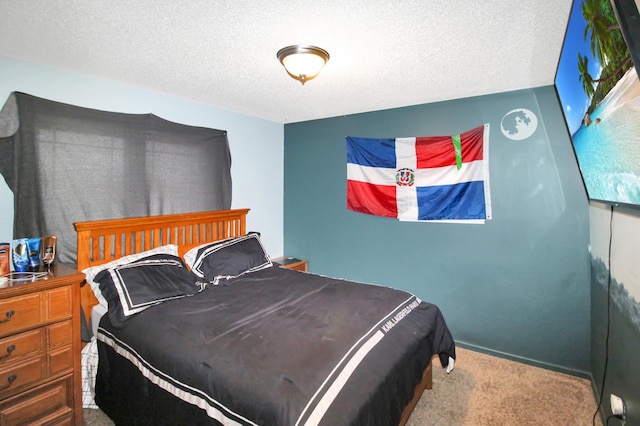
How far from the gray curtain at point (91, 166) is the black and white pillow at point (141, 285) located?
48 cm

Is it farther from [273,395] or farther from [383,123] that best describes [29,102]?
[383,123]

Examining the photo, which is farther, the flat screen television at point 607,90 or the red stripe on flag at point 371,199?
the red stripe on flag at point 371,199

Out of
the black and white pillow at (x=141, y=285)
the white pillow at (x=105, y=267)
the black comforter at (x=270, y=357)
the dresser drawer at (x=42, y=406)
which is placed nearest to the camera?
the black comforter at (x=270, y=357)

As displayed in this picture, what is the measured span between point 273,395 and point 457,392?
66.8 inches

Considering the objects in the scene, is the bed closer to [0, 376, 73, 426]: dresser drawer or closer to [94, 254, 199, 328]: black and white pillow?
[94, 254, 199, 328]: black and white pillow

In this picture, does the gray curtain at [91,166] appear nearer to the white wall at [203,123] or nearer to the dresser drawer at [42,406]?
the white wall at [203,123]

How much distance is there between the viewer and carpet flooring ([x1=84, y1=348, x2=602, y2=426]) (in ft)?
6.48

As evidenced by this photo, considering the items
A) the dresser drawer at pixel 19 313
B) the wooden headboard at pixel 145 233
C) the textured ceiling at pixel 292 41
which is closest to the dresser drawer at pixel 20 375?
the dresser drawer at pixel 19 313

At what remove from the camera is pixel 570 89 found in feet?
5.66

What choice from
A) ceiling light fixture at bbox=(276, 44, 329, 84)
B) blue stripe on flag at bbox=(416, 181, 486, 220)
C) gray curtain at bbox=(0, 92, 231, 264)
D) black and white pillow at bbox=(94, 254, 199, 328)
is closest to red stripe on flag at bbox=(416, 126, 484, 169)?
blue stripe on flag at bbox=(416, 181, 486, 220)

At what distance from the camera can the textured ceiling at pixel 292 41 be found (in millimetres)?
1497

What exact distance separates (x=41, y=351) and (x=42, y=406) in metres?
0.31

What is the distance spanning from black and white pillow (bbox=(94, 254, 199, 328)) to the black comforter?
0.08 m

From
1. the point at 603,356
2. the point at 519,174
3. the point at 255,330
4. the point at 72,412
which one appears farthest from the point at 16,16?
the point at 603,356
